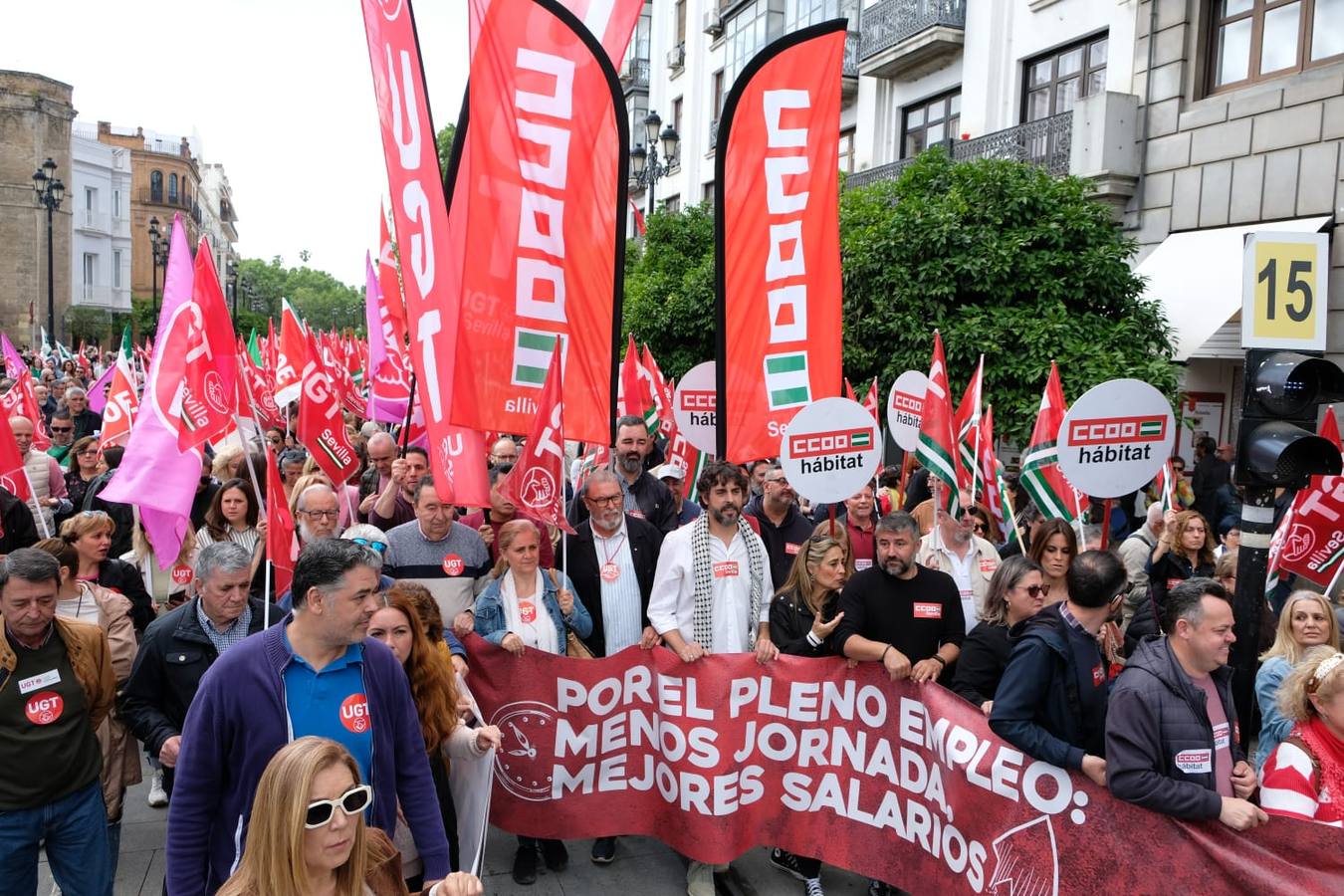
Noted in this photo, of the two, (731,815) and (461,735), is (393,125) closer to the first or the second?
(461,735)

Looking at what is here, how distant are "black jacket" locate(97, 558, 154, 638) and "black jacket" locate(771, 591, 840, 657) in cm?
331

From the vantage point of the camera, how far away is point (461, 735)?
4.05 meters

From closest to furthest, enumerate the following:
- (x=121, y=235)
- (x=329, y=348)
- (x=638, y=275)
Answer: (x=329, y=348) → (x=638, y=275) → (x=121, y=235)

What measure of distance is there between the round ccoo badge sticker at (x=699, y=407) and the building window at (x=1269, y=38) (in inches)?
405

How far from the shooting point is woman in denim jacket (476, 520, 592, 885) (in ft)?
17.2

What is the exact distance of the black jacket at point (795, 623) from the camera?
505cm

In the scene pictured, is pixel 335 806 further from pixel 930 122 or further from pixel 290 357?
pixel 930 122

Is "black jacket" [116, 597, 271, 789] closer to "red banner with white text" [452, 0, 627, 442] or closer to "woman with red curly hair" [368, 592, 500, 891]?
"woman with red curly hair" [368, 592, 500, 891]

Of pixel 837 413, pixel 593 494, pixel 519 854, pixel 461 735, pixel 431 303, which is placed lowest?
pixel 519 854

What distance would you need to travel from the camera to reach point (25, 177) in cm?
5969

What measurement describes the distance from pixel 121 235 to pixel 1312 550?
271 feet

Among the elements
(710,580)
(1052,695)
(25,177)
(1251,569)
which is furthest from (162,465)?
(25,177)

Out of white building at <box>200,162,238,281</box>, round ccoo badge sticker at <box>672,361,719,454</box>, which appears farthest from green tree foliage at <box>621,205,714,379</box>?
white building at <box>200,162,238,281</box>

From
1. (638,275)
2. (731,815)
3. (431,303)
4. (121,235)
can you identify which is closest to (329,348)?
(638,275)
